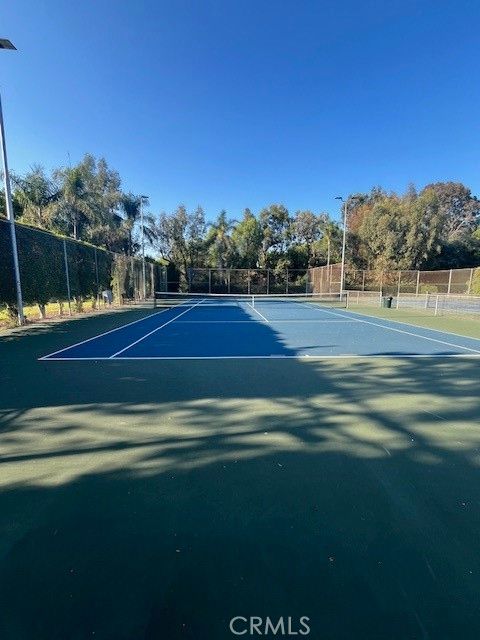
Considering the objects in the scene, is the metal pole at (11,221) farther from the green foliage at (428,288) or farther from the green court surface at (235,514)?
the green foliage at (428,288)

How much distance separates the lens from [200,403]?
423 cm

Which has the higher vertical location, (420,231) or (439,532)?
(420,231)

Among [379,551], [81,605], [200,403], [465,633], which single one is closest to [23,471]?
[81,605]

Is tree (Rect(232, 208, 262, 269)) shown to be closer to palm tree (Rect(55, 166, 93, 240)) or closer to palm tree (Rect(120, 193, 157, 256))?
palm tree (Rect(120, 193, 157, 256))

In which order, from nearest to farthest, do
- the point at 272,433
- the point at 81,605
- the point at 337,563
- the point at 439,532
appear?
1. the point at 81,605
2. the point at 337,563
3. the point at 439,532
4. the point at 272,433

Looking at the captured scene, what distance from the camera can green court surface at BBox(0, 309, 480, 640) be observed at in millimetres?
1592

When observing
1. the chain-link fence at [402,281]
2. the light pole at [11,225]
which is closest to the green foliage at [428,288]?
the chain-link fence at [402,281]

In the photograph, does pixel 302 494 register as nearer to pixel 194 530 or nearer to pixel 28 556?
pixel 194 530

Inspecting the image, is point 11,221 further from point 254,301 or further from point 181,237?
point 181,237

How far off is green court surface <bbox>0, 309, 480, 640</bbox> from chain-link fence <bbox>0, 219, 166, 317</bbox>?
796cm

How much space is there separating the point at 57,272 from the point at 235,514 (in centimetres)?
1347

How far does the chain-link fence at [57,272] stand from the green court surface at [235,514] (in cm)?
796

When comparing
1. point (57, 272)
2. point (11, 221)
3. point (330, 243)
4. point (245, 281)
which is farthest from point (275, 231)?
point (11, 221)

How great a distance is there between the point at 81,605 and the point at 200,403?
8.73 ft
